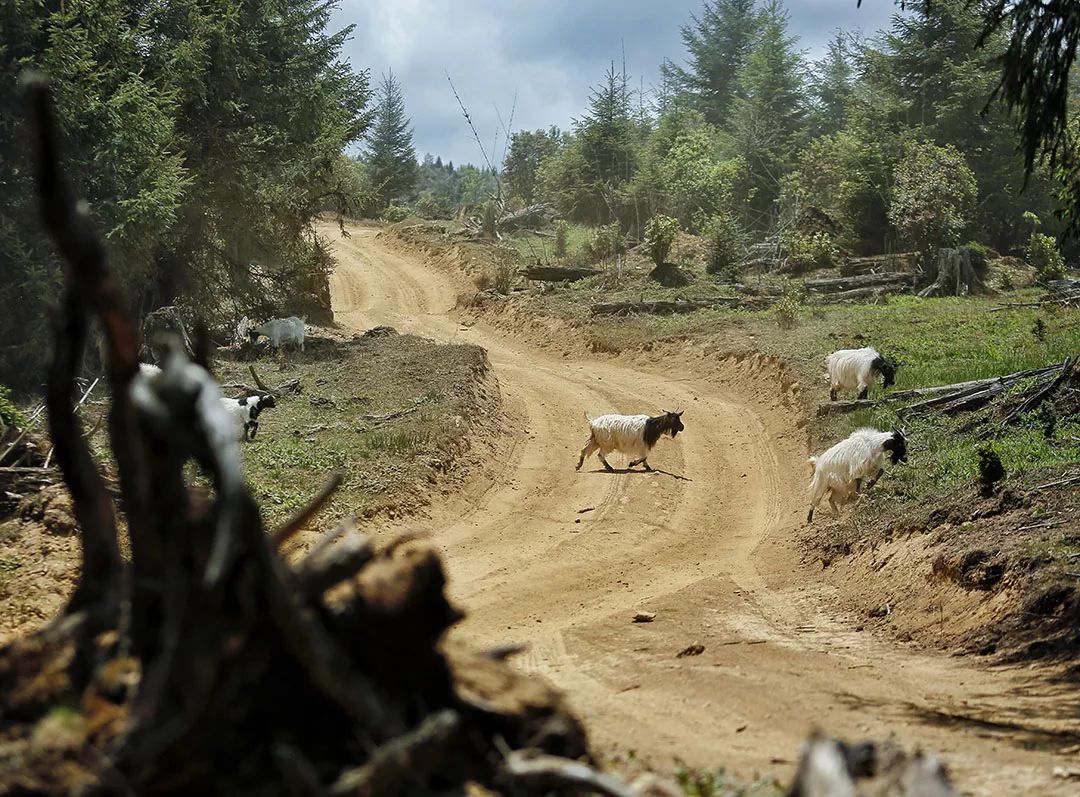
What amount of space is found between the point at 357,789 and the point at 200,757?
54 centimetres

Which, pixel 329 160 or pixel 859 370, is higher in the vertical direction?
pixel 329 160

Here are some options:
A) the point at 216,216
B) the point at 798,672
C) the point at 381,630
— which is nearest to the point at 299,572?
the point at 381,630

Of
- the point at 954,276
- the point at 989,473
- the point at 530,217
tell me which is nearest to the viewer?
the point at 989,473

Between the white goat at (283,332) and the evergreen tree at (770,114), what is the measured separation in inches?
1465

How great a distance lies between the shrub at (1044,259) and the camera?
41469 mm

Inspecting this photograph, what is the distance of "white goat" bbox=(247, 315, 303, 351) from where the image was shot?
30833 millimetres

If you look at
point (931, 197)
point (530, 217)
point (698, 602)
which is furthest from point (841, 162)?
point (698, 602)

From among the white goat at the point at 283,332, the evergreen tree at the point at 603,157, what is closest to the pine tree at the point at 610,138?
the evergreen tree at the point at 603,157

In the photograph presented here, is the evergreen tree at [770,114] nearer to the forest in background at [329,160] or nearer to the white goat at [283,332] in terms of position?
the forest in background at [329,160]

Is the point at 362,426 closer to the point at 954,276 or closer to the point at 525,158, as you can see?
the point at 954,276

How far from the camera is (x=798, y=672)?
9.82 m

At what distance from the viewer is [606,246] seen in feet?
156

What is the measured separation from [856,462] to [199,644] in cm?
1408

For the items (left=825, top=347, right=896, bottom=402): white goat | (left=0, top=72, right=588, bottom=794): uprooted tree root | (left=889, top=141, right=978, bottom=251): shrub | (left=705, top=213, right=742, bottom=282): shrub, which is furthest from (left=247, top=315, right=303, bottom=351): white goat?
(left=0, top=72, right=588, bottom=794): uprooted tree root
